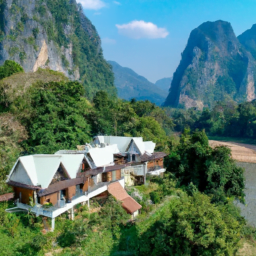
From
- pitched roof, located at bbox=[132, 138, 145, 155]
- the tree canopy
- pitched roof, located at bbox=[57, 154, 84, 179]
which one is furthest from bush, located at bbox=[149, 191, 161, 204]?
pitched roof, located at bbox=[57, 154, 84, 179]

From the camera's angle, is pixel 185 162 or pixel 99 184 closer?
pixel 99 184

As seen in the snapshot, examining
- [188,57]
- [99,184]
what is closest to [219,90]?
[188,57]

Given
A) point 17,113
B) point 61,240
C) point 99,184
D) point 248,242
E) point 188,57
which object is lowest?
point 248,242

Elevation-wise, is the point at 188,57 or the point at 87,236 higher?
the point at 188,57

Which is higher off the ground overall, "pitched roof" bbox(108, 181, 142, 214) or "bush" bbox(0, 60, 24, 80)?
"bush" bbox(0, 60, 24, 80)

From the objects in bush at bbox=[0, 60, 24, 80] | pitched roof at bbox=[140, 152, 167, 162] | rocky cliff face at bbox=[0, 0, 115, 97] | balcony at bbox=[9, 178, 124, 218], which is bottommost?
balcony at bbox=[9, 178, 124, 218]

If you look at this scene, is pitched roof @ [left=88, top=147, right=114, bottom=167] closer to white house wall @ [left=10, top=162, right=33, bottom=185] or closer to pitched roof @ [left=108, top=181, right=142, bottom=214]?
pitched roof @ [left=108, top=181, right=142, bottom=214]

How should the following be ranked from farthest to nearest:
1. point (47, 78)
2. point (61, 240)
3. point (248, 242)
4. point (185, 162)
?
1. point (47, 78)
2. point (185, 162)
3. point (248, 242)
4. point (61, 240)

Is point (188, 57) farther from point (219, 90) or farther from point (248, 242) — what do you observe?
point (248, 242)
